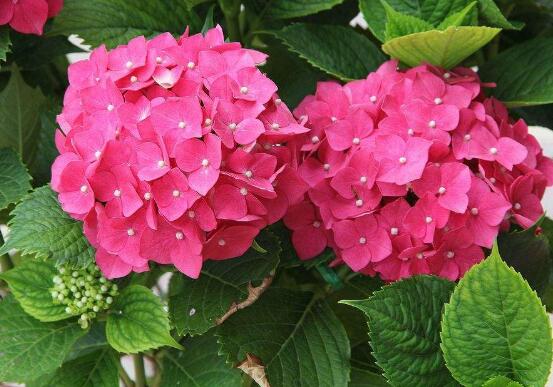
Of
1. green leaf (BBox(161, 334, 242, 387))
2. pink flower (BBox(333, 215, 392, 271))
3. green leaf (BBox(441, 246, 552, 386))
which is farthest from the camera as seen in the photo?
green leaf (BBox(161, 334, 242, 387))

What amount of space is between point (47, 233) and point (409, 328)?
1.09 feet

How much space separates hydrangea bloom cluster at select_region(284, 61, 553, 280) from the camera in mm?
776

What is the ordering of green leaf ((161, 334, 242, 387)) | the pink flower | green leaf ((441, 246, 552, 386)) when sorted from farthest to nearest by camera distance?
green leaf ((161, 334, 242, 387)), the pink flower, green leaf ((441, 246, 552, 386))

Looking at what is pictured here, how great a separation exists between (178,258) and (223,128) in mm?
119

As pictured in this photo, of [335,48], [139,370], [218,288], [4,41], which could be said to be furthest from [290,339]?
[4,41]

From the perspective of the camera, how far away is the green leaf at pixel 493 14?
0.89 metres

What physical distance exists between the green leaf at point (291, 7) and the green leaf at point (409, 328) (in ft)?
1.25

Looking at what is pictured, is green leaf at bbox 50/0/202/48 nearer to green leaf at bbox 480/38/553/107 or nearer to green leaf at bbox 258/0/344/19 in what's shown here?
green leaf at bbox 258/0/344/19

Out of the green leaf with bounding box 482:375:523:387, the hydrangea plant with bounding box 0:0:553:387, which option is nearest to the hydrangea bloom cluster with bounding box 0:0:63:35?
the hydrangea plant with bounding box 0:0:553:387

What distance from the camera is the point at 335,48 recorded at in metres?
0.98

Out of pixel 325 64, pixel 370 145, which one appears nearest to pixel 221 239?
pixel 370 145

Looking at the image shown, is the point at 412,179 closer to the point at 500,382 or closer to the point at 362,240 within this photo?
the point at 362,240

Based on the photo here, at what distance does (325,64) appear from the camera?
95 cm

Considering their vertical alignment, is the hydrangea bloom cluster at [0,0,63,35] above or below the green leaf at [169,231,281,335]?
above
